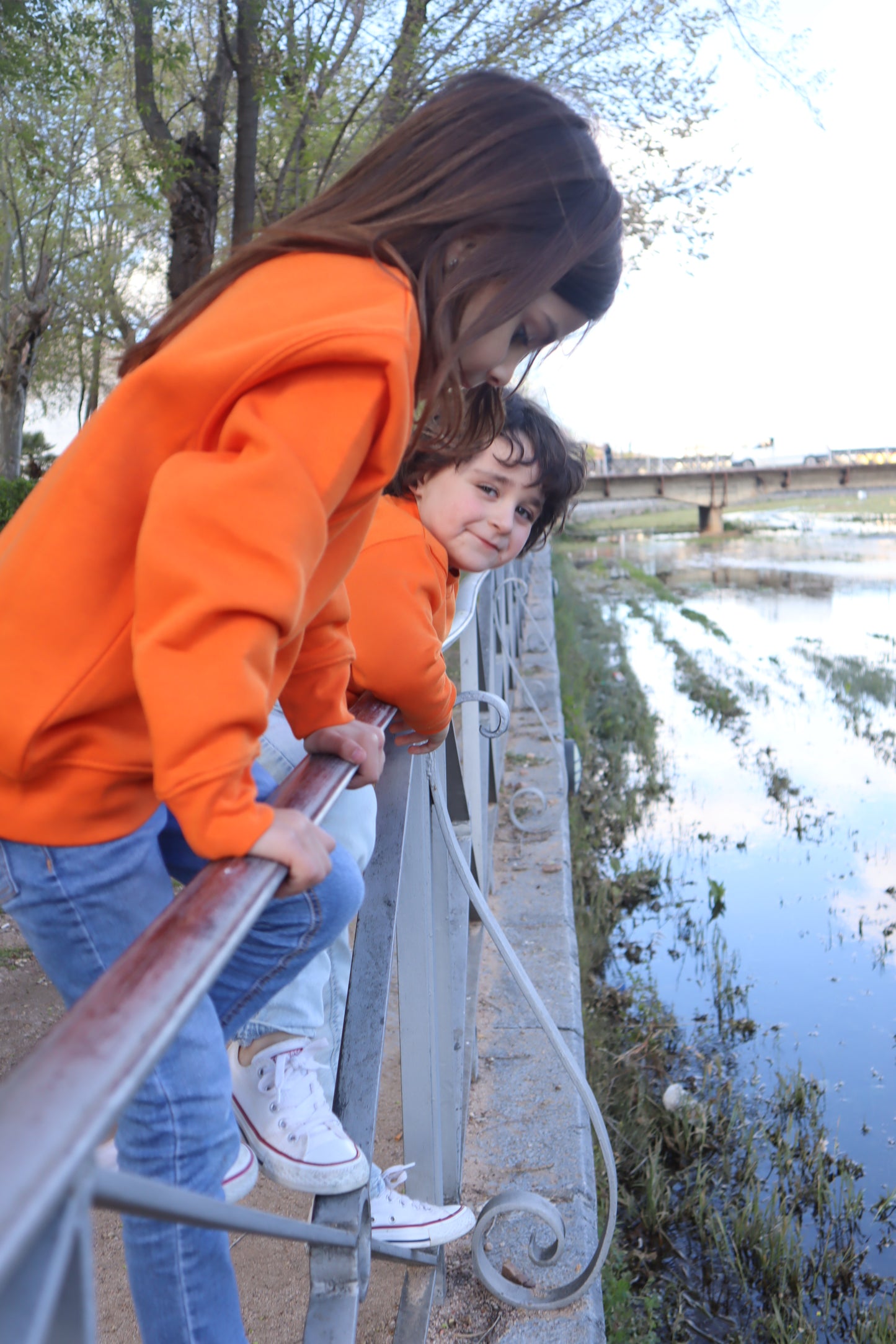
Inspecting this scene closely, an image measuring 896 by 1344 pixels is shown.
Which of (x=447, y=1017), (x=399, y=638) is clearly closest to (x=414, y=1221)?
(x=447, y=1017)

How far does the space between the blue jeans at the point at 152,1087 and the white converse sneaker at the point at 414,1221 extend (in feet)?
1.85

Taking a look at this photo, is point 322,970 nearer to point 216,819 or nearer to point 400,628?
point 400,628

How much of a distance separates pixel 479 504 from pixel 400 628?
63 cm

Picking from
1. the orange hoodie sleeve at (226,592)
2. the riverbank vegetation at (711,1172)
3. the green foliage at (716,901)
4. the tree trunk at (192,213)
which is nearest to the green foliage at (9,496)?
the tree trunk at (192,213)

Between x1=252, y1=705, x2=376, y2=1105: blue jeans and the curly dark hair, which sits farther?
the curly dark hair

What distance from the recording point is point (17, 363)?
789 inches

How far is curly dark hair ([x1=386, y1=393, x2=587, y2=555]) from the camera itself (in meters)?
2.41

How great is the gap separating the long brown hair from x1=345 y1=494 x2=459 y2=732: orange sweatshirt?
1.67ft

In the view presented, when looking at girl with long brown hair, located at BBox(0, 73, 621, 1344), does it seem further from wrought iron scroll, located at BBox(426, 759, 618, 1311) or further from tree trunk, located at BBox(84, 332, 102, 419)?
tree trunk, located at BBox(84, 332, 102, 419)

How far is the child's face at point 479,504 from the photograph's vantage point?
8.14 ft

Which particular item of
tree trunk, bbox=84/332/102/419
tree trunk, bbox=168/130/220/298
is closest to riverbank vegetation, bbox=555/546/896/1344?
tree trunk, bbox=168/130/220/298

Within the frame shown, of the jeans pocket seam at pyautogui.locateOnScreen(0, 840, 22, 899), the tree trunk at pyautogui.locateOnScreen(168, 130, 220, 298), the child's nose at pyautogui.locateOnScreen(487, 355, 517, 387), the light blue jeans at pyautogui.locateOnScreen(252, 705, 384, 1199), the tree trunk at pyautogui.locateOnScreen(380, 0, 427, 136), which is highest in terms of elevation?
the tree trunk at pyautogui.locateOnScreen(380, 0, 427, 136)

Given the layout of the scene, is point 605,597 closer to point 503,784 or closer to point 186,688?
point 503,784

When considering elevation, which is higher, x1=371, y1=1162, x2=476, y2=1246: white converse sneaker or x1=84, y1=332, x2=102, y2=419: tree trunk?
x1=84, y1=332, x2=102, y2=419: tree trunk
